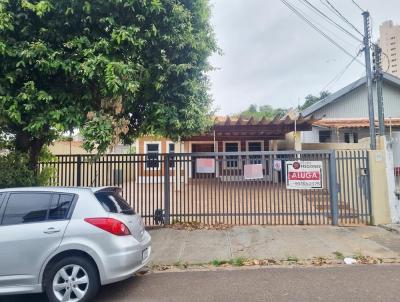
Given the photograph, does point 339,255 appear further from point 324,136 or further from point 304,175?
point 324,136

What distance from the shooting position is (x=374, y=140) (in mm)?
8773

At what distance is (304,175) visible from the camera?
8664 millimetres

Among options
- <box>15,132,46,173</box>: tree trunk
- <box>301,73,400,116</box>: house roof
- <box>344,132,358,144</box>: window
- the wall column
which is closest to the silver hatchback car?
<box>15,132,46,173</box>: tree trunk

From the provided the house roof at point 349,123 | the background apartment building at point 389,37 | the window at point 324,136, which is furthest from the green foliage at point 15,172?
the window at point 324,136

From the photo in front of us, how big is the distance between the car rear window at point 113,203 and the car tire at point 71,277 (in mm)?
759

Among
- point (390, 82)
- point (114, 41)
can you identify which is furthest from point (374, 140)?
point (390, 82)

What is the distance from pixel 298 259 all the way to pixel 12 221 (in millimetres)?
4827

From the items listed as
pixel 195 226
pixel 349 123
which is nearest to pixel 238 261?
pixel 195 226

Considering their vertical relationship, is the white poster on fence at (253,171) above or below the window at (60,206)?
above

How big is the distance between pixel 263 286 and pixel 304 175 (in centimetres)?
462

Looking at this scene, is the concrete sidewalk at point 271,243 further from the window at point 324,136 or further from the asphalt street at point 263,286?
the window at point 324,136

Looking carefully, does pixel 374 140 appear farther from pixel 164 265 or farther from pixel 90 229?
pixel 90 229

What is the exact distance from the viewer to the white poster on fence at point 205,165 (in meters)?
8.80

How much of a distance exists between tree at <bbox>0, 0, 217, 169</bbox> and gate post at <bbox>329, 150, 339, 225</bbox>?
3853 mm
